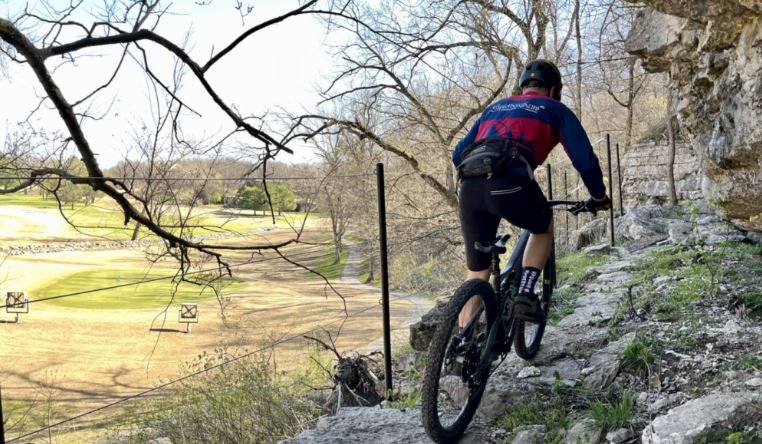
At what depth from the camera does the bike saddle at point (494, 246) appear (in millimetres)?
2557

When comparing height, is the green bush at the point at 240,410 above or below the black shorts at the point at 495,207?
below

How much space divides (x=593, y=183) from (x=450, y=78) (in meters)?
12.1

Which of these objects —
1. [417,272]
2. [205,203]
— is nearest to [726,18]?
[205,203]

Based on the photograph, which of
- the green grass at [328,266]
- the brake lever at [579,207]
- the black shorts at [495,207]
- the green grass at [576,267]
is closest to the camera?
the black shorts at [495,207]

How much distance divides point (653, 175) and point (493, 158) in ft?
38.1

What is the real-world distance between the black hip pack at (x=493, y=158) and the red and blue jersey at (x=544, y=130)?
2.3 inches

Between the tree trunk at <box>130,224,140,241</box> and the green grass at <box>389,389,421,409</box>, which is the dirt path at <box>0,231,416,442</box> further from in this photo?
the green grass at <box>389,389,421,409</box>

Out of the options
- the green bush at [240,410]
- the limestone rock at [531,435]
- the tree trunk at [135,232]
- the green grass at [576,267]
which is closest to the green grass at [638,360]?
the limestone rock at [531,435]

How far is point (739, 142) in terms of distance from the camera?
11.4 feet

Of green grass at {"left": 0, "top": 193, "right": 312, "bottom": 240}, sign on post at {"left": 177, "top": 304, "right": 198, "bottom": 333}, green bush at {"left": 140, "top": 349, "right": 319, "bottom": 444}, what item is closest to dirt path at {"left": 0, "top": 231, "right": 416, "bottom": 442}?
sign on post at {"left": 177, "top": 304, "right": 198, "bottom": 333}

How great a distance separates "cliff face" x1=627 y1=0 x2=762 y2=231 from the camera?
3.19m

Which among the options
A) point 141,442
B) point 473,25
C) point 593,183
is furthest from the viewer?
point 473,25

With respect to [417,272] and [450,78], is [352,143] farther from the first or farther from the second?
[417,272]

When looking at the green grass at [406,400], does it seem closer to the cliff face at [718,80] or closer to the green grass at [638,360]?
the green grass at [638,360]
